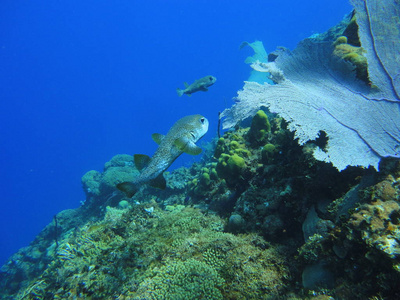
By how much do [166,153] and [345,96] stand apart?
3.03m

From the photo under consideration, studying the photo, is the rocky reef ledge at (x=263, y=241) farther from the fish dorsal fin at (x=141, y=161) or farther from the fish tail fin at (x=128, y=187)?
the fish dorsal fin at (x=141, y=161)

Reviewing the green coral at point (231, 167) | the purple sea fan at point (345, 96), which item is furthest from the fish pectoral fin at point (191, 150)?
the green coral at point (231, 167)

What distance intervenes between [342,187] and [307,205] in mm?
616

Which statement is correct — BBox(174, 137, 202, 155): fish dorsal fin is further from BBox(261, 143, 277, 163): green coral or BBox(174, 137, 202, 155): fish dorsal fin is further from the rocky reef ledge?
BBox(261, 143, 277, 163): green coral

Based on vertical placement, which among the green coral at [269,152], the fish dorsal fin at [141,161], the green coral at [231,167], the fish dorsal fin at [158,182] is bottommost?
the green coral at [269,152]

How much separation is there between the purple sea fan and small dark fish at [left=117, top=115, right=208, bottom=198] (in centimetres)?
90

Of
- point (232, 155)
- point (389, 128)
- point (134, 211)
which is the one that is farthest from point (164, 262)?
point (389, 128)

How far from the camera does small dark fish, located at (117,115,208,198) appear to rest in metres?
3.07

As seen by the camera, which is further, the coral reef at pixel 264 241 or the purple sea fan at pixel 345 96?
the purple sea fan at pixel 345 96

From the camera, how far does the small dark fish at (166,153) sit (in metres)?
3.07

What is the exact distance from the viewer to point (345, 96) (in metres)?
3.27

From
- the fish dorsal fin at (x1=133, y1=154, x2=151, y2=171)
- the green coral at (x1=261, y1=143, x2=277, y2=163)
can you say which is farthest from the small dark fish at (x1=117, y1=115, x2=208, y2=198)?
the green coral at (x1=261, y1=143, x2=277, y2=163)

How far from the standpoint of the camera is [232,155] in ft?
16.8

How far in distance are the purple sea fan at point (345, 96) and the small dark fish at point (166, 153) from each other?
2.96 ft
